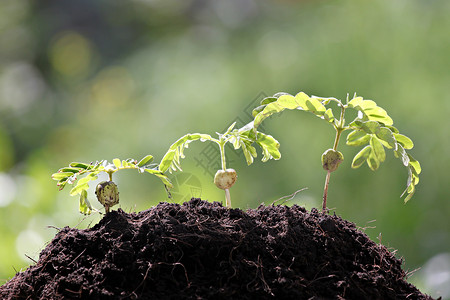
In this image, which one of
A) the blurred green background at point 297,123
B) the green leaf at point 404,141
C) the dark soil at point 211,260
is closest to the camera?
the dark soil at point 211,260

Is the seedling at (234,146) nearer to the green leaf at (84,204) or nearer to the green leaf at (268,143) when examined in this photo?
the green leaf at (268,143)

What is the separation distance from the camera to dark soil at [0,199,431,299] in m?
0.56

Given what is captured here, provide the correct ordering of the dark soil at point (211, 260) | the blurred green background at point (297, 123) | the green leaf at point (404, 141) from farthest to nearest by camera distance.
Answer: the blurred green background at point (297, 123), the green leaf at point (404, 141), the dark soil at point (211, 260)

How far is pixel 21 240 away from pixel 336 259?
120cm

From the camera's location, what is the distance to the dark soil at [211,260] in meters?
0.56

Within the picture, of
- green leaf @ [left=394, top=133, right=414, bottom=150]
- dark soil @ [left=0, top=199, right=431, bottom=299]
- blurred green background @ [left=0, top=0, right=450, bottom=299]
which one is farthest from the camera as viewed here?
blurred green background @ [left=0, top=0, right=450, bottom=299]

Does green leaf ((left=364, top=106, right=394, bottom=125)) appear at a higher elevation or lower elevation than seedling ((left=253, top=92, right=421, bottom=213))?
higher

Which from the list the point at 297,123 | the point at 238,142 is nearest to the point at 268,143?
the point at 238,142

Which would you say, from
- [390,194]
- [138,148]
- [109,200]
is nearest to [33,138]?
[138,148]

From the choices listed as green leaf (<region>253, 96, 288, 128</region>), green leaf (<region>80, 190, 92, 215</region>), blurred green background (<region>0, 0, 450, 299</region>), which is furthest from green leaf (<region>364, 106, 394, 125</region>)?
blurred green background (<region>0, 0, 450, 299</region>)

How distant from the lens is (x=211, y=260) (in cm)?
59

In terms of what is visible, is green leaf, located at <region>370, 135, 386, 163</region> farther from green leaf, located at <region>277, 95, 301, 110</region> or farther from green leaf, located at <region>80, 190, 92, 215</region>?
green leaf, located at <region>80, 190, 92, 215</region>

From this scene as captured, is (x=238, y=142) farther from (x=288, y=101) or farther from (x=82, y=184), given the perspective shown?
(x=82, y=184)

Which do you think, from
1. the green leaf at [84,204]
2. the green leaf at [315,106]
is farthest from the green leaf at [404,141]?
the green leaf at [84,204]
